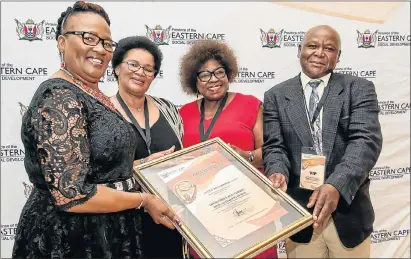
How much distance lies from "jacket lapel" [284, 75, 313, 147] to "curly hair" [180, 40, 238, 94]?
1.83ft

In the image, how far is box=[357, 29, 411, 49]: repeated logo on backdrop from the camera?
2977 millimetres

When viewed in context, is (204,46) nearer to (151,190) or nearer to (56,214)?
(151,190)

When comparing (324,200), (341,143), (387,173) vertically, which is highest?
(341,143)

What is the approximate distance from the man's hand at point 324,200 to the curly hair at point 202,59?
44.5 inches

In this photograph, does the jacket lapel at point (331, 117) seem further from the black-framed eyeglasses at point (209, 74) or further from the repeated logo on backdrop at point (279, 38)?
the repeated logo on backdrop at point (279, 38)

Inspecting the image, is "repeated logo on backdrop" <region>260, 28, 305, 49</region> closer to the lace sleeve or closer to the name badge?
the name badge

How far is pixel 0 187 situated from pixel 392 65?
3.61 meters

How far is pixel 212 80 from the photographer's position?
2.31 meters

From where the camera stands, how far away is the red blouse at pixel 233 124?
223 cm

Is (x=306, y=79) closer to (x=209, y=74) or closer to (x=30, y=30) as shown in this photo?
(x=209, y=74)

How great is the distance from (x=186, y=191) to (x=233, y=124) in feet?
2.64

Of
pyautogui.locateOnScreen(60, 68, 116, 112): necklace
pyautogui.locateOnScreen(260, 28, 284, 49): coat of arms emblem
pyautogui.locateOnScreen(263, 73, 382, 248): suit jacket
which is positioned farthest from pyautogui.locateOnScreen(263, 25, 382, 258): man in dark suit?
pyautogui.locateOnScreen(60, 68, 116, 112): necklace

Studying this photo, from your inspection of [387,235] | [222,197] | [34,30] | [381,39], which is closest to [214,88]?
[222,197]

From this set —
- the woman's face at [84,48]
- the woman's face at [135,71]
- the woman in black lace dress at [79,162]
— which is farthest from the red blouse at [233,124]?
the woman's face at [84,48]
